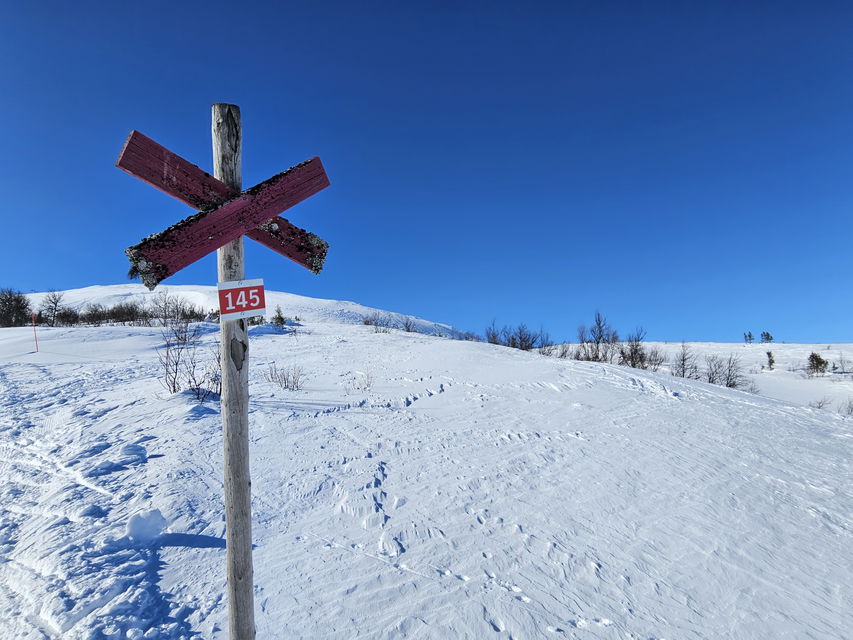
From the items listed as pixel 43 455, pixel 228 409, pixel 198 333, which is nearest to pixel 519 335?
pixel 198 333

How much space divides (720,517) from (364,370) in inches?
254

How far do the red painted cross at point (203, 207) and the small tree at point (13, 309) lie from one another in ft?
110

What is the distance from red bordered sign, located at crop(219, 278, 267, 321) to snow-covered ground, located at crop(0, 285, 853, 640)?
1.98 m

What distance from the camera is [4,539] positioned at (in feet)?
12.0

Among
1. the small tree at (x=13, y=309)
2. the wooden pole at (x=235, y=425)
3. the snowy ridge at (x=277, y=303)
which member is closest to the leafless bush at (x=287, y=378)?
the wooden pole at (x=235, y=425)

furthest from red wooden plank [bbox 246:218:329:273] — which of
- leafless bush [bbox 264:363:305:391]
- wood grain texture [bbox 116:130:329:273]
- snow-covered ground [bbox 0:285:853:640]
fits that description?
leafless bush [bbox 264:363:305:391]

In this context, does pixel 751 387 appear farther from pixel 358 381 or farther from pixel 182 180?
pixel 182 180

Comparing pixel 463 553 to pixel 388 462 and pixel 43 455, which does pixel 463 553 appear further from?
pixel 43 455

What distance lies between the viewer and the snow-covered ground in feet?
9.33

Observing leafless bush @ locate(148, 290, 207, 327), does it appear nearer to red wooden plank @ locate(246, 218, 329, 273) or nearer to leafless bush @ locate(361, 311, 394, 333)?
leafless bush @ locate(361, 311, 394, 333)

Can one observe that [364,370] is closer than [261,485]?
No

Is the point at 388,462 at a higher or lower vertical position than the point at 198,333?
lower

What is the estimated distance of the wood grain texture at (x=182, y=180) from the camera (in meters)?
2.09

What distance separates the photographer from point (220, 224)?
2.23 meters
